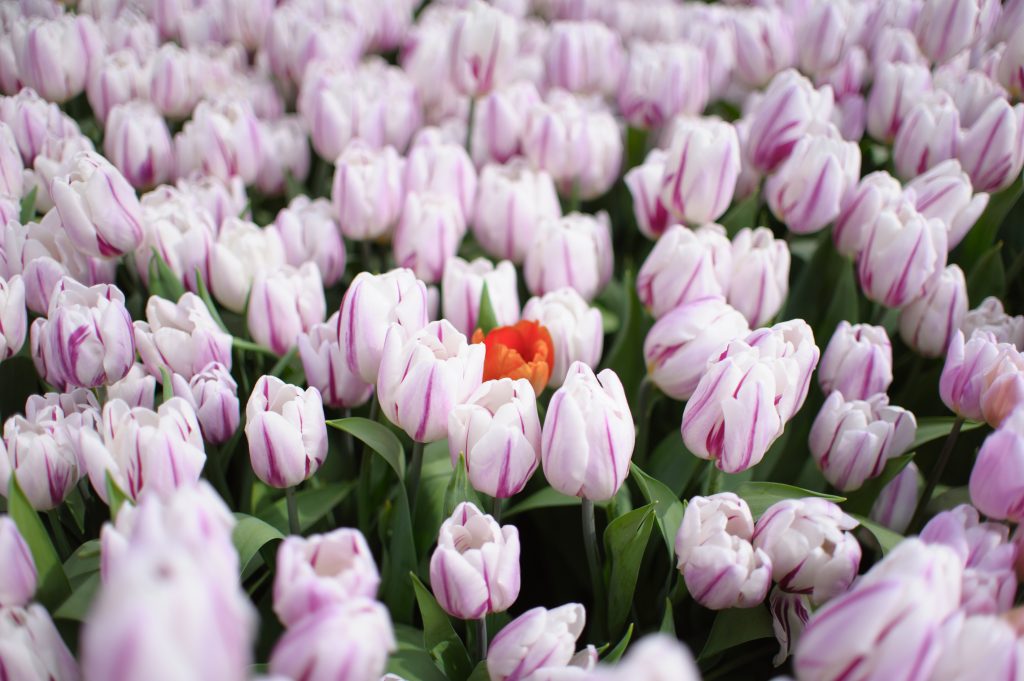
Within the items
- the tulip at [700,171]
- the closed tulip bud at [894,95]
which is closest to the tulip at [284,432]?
the tulip at [700,171]

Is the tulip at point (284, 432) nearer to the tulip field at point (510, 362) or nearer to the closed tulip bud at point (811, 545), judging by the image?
the tulip field at point (510, 362)

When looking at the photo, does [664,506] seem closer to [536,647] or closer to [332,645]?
[536,647]

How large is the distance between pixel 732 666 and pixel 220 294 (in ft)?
1.78

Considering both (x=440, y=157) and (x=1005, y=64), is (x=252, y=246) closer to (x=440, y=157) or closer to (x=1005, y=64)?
(x=440, y=157)

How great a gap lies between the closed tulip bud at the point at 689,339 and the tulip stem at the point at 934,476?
0.19 m

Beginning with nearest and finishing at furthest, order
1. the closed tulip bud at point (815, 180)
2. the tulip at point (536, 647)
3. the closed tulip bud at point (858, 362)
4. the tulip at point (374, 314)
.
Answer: the tulip at point (536, 647) → the tulip at point (374, 314) → the closed tulip bud at point (858, 362) → the closed tulip bud at point (815, 180)

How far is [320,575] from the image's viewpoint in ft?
1.39

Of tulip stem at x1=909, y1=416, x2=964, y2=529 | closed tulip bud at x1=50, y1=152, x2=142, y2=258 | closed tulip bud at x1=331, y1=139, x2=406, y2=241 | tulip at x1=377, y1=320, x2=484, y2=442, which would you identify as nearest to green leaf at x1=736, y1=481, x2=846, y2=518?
tulip stem at x1=909, y1=416, x2=964, y2=529

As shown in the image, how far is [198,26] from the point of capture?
129 cm

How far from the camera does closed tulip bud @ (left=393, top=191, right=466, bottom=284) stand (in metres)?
0.84

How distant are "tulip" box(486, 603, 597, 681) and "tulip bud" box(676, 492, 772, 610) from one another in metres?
0.09

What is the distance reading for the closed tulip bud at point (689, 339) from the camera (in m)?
0.68

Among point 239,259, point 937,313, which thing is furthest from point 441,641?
point 937,313

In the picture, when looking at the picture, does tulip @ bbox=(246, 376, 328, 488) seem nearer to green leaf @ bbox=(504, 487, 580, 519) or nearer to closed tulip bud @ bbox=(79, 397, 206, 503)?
closed tulip bud @ bbox=(79, 397, 206, 503)
